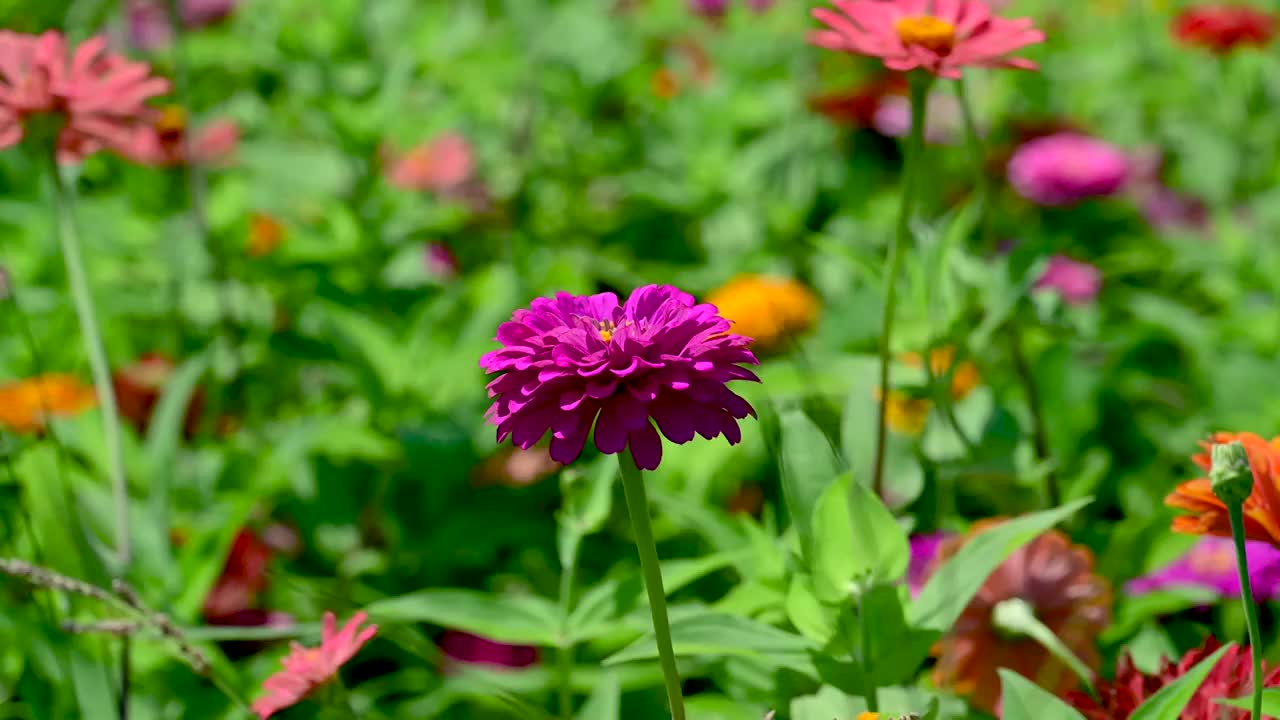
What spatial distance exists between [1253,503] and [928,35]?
1.27 ft

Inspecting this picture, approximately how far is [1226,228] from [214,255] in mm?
1401

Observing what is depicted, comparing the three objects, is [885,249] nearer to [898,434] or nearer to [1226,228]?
[1226,228]

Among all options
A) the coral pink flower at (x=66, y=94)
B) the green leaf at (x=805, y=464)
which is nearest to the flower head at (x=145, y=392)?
the coral pink flower at (x=66, y=94)

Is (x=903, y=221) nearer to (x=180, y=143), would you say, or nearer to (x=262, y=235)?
(x=180, y=143)

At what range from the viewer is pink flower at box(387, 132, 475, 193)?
208cm

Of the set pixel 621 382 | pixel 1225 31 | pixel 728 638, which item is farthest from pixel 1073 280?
pixel 621 382

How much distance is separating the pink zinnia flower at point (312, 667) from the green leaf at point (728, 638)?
0.53 ft

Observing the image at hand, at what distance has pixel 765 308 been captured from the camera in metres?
1.67

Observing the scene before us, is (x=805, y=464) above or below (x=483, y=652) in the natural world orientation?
above

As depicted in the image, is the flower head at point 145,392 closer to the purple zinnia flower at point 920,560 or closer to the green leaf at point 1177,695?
the purple zinnia flower at point 920,560

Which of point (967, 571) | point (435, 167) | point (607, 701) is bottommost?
point (607, 701)

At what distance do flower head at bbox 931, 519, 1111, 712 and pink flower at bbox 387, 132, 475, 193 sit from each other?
1.28 meters

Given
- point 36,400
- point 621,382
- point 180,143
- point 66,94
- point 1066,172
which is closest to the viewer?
point 621,382

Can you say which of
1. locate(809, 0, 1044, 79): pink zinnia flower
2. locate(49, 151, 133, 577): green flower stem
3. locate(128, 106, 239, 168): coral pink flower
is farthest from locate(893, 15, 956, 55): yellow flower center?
locate(128, 106, 239, 168): coral pink flower
